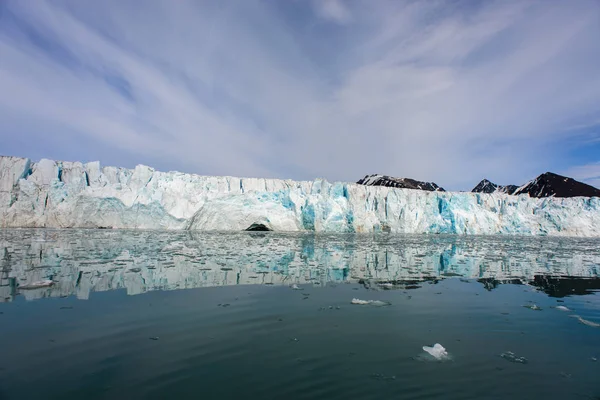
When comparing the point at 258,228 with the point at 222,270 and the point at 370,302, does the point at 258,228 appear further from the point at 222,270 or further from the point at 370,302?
the point at 370,302

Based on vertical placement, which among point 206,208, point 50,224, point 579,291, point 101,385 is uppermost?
point 206,208

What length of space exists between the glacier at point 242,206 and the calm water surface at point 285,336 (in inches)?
794

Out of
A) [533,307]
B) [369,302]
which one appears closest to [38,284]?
[369,302]

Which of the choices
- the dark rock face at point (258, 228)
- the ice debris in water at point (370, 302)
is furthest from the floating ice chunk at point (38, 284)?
the dark rock face at point (258, 228)

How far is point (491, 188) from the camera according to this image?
9225cm

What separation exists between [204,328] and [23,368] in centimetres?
199

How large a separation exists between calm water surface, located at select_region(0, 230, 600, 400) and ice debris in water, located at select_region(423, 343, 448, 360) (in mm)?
87

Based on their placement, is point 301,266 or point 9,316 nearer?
point 9,316

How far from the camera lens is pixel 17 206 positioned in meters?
26.5

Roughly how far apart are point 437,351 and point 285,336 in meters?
1.91

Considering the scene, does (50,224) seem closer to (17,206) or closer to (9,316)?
(17,206)

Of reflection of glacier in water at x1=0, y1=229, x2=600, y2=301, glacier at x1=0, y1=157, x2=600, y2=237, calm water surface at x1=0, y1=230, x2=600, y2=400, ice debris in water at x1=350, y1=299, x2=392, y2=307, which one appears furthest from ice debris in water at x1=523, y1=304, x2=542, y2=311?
glacier at x1=0, y1=157, x2=600, y2=237

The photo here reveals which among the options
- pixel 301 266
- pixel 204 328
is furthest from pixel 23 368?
pixel 301 266

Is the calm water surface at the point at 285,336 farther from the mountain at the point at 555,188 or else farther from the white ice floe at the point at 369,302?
the mountain at the point at 555,188
